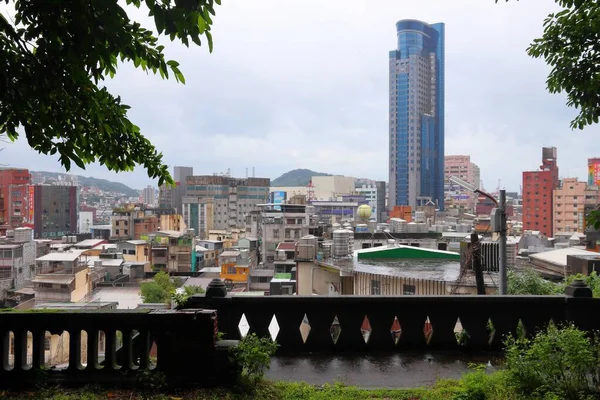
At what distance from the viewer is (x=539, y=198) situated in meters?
95.1

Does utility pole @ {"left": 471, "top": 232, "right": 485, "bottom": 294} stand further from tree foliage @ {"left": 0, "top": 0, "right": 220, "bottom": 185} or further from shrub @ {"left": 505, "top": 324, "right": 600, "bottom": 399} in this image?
tree foliage @ {"left": 0, "top": 0, "right": 220, "bottom": 185}

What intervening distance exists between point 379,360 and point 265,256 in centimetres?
6808

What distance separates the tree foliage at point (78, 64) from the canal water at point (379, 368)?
12.1 feet

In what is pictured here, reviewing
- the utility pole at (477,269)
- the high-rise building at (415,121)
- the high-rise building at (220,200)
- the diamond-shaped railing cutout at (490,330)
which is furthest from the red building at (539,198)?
the diamond-shaped railing cutout at (490,330)

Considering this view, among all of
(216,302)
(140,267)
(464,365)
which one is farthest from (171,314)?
(140,267)

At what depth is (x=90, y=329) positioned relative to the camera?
6098 millimetres

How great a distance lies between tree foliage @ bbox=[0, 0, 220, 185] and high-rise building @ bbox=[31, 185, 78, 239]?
10276 centimetres

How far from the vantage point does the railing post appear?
764 centimetres

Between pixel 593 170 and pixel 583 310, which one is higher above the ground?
pixel 593 170

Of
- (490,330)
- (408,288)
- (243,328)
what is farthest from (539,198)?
(490,330)

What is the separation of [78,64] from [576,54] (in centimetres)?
697

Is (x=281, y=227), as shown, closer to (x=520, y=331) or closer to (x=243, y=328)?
(x=243, y=328)

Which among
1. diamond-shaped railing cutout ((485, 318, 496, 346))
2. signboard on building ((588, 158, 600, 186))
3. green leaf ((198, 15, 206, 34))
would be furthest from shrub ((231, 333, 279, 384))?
signboard on building ((588, 158, 600, 186))

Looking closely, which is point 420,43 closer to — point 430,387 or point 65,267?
point 65,267
